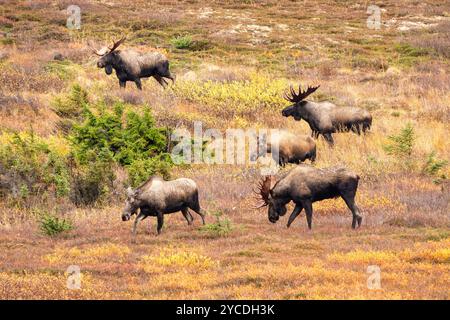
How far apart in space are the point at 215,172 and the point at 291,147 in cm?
205

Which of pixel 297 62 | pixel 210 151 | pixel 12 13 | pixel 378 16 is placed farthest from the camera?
pixel 378 16

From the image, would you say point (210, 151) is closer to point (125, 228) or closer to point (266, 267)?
point (125, 228)

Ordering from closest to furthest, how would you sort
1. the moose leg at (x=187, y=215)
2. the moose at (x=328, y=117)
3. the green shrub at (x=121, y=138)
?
1. the moose leg at (x=187, y=215)
2. the green shrub at (x=121, y=138)
3. the moose at (x=328, y=117)

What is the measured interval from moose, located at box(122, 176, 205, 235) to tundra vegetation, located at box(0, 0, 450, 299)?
1.45 ft

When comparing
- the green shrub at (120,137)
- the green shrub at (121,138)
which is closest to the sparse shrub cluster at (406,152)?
the green shrub at (121,138)

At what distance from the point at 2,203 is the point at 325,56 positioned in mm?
25430

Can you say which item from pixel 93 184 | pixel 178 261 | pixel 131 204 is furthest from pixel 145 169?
pixel 178 261

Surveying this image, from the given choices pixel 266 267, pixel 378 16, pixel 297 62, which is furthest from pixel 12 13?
pixel 266 267

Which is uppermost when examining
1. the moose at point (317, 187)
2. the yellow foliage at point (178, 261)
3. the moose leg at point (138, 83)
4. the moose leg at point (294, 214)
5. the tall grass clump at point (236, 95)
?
the moose at point (317, 187)

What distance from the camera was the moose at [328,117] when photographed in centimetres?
2212

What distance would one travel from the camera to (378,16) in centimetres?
5119

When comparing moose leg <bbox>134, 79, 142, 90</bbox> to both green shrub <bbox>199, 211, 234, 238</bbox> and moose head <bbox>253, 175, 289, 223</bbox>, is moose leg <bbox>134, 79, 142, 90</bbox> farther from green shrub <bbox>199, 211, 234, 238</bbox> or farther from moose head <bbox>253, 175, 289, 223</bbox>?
green shrub <bbox>199, 211, 234, 238</bbox>

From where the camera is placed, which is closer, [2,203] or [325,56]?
[2,203]

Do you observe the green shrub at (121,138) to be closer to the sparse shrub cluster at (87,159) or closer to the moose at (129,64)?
the sparse shrub cluster at (87,159)
